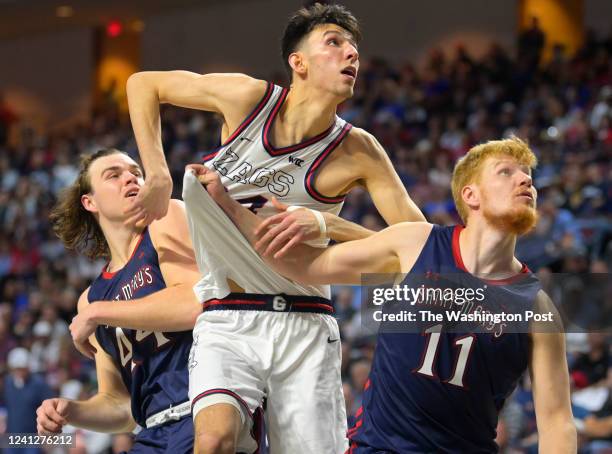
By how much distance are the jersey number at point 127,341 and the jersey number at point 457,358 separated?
129cm

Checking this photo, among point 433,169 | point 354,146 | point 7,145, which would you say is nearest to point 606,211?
point 433,169

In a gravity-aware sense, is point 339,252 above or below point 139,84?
below

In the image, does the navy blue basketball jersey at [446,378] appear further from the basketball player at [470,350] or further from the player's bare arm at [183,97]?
the player's bare arm at [183,97]

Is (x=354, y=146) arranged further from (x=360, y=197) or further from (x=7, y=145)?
(x=7, y=145)

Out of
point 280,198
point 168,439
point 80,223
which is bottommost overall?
point 168,439

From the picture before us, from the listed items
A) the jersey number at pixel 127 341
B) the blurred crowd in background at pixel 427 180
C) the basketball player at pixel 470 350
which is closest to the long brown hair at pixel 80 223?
the jersey number at pixel 127 341

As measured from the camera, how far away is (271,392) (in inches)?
157

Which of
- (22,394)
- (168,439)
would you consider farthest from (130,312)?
(22,394)

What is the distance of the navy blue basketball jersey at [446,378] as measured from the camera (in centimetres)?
348

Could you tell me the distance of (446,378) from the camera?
349cm

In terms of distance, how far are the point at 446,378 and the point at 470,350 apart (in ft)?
0.41

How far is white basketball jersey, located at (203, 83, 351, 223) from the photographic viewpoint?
421cm

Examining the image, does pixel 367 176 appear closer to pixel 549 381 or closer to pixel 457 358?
pixel 457 358

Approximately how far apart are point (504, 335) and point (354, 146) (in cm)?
123
